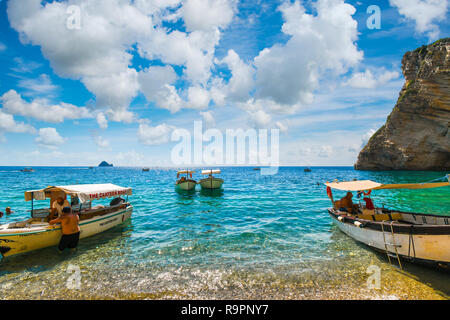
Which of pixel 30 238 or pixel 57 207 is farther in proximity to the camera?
pixel 57 207

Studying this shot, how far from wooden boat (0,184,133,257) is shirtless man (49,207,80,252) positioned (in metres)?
0.55

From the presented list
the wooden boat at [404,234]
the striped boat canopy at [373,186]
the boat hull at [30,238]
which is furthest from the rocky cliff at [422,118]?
the boat hull at [30,238]

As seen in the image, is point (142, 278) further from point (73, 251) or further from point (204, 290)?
point (73, 251)

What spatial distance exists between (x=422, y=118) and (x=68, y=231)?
72.5m

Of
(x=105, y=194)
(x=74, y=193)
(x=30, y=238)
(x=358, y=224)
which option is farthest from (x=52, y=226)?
(x=358, y=224)

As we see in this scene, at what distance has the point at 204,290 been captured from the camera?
7.42 metres

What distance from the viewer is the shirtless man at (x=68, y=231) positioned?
10469 mm

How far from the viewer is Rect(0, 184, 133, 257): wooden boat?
389 inches

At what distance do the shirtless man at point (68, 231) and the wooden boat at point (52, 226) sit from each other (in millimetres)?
546

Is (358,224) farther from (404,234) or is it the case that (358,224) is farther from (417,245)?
(417,245)

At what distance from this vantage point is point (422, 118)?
54188 mm
